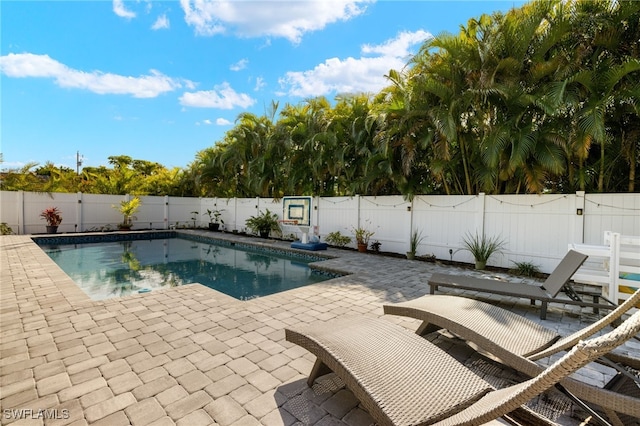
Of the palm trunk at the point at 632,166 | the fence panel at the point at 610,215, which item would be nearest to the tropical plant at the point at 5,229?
the fence panel at the point at 610,215

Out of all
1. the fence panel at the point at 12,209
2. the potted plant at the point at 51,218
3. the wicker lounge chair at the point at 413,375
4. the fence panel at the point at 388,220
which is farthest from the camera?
the potted plant at the point at 51,218

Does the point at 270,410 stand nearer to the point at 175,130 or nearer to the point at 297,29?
the point at 297,29

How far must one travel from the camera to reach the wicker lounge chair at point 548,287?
412 cm

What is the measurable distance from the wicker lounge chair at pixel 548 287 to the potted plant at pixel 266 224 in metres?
9.98

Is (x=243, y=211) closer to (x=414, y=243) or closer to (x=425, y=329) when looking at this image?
(x=414, y=243)

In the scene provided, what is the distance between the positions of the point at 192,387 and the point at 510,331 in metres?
2.96

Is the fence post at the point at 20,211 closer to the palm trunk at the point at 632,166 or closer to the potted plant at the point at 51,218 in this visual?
the potted plant at the point at 51,218

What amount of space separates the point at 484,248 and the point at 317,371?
6.87 m

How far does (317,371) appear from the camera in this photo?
2596mm

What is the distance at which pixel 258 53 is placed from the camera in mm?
12750

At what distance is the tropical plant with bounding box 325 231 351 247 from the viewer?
11.4m

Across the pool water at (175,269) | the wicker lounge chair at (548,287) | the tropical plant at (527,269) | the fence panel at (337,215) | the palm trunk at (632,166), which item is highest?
the palm trunk at (632,166)

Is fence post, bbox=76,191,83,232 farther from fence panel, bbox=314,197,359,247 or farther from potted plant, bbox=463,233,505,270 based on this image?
potted plant, bbox=463,233,505,270

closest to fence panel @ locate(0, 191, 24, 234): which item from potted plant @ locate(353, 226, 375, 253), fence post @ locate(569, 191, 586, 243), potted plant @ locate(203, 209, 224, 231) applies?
potted plant @ locate(203, 209, 224, 231)
